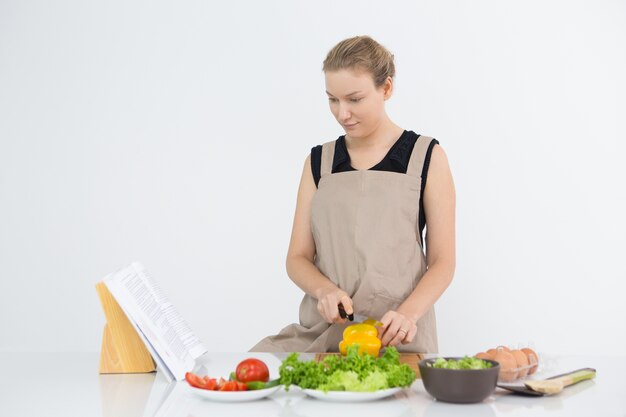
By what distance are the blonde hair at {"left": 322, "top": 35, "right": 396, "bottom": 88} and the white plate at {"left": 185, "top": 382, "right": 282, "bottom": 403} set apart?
1.21m

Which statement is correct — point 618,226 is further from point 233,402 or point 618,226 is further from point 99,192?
point 233,402

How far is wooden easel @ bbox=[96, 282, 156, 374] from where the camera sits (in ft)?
6.82

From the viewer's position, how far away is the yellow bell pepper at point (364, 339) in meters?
2.11

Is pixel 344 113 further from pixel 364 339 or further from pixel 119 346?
pixel 119 346

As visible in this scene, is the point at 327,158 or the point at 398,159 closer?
the point at 398,159

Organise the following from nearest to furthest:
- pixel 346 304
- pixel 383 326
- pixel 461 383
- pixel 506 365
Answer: pixel 461 383 < pixel 506 365 < pixel 383 326 < pixel 346 304

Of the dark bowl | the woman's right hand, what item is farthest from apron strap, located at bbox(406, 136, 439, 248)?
the dark bowl

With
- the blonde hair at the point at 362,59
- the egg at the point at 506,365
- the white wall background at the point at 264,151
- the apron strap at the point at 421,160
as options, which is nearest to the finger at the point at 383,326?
the egg at the point at 506,365

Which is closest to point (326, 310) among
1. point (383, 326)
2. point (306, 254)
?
point (383, 326)

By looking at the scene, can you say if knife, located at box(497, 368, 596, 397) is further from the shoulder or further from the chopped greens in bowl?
the shoulder

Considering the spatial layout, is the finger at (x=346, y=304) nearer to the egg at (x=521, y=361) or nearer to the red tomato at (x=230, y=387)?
the egg at (x=521, y=361)

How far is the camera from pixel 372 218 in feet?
8.71

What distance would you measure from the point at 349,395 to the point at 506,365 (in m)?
0.44

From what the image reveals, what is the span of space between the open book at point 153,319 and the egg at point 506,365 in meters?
0.77
